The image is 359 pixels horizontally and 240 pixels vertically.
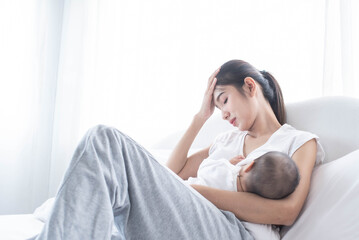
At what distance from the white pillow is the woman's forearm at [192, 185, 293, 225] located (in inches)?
2.1

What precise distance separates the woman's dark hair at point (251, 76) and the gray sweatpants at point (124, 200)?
23.5 inches

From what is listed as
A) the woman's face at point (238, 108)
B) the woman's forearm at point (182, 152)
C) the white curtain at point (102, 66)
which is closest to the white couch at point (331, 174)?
the woman's face at point (238, 108)

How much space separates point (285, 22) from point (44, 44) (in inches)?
Result: 66.0

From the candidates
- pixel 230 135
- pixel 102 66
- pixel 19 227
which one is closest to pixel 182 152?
pixel 230 135

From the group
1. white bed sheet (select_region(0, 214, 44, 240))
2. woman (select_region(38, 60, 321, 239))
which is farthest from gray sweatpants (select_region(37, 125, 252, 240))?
white bed sheet (select_region(0, 214, 44, 240))

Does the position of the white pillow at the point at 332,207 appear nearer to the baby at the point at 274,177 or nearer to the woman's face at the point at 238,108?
the baby at the point at 274,177

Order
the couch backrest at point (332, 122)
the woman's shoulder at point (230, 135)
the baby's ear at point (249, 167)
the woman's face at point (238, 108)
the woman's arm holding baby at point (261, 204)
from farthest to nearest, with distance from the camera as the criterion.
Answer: the woman's shoulder at point (230, 135)
the woman's face at point (238, 108)
the couch backrest at point (332, 122)
the baby's ear at point (249, 167)
the woman's arm holding baby at point (261, 204)

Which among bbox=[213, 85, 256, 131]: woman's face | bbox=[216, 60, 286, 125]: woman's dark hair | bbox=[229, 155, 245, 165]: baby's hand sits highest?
Answer: bbox=[216, 60, 286, 125]: woman's dark hair

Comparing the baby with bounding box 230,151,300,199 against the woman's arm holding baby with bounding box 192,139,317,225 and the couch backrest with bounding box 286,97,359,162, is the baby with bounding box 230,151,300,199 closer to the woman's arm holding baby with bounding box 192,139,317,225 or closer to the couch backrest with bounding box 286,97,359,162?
the woman's arm holding baby with bounding box 192,139,317,225

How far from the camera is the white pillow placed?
92 centimetres

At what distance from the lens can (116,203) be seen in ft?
2.74

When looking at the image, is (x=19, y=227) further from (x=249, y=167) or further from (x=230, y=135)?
(x=230, y=135)

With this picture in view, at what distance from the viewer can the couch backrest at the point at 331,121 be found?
1.26m

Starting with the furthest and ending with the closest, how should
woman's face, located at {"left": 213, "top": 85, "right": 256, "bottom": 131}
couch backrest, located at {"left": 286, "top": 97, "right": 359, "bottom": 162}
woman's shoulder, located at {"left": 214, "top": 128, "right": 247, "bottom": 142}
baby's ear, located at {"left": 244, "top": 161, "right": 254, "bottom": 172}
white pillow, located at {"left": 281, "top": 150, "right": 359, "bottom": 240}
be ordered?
1. woman's shoulder, located at {"left": 214, "top": 128, "right": 247, "bottom": 142}
2. woman's face, located at {"left": 213, "top": 85, "right": 256, "bottom": 131}
3. couch backrest, located at {"left": 286, "top": 97, "right": 359, "bottom": 162}
4. baby's ear, located at {"left": 244, "top": 161, "right": 254, "bottom": 172}
5. white pillow, located at {"left": 281, "top": 150, "right": 359, "bottom": 240}
